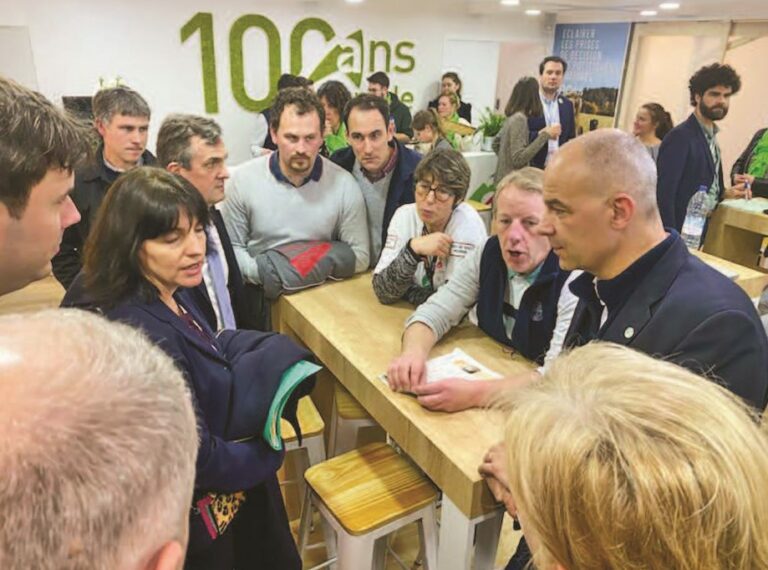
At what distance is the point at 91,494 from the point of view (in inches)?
19.9

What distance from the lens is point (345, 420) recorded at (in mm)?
2119

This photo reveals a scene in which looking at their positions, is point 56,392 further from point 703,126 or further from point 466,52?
point 466,52

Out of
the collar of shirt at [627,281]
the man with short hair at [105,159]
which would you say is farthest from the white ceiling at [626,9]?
the collar of shirt at [627,281]

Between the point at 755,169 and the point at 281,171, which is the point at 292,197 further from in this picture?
the point at 755,169

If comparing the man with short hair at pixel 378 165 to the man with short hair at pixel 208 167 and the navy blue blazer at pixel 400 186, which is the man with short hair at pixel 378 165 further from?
the man with short hair at pixel 208 167

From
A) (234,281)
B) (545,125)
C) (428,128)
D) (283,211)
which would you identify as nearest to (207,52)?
(428,128)

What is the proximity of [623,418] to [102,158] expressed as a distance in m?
2.53

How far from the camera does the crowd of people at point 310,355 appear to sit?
54cm

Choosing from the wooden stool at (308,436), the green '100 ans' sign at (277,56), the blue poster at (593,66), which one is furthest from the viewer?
the blue poster at (593,66)

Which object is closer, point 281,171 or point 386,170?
point 281,171

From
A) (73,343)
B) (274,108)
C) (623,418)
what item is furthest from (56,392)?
(274,108)

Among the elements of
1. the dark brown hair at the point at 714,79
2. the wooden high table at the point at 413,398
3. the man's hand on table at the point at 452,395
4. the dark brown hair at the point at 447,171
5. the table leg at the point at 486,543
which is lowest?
the table leg at the point at 486,543

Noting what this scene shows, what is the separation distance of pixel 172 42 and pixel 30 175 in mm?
5258

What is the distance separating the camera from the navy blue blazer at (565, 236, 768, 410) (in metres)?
1.24
